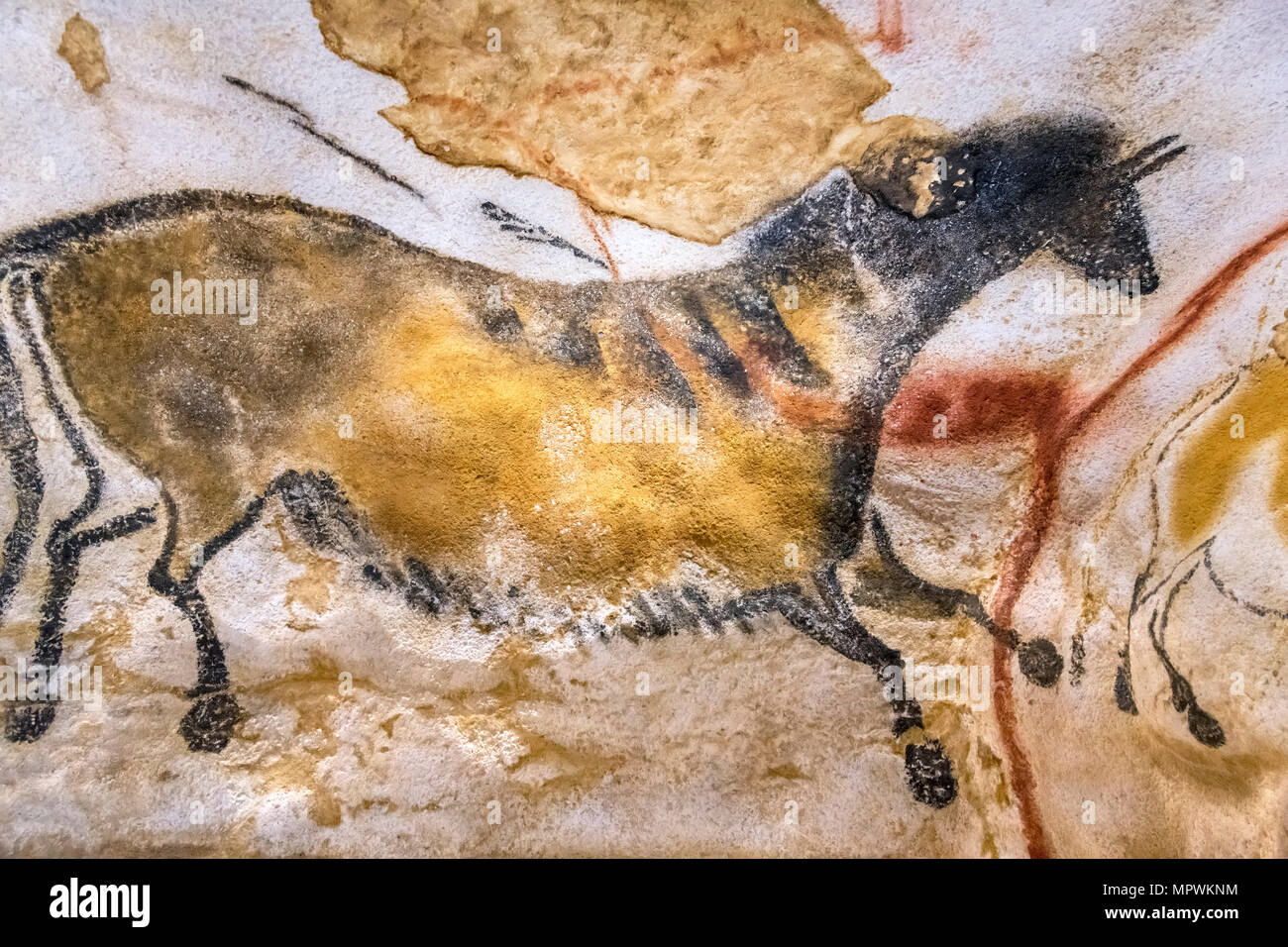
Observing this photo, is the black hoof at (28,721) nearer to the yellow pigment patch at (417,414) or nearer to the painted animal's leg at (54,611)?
the painted animal's leg at (54,611)

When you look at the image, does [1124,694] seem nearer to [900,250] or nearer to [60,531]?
[900,250]

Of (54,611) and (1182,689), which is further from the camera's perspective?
(1182,689)

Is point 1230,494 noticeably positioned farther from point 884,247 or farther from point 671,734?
point 671,734

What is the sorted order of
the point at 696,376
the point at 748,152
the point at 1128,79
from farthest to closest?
1. the point at 696,376
2. the point at 748,152
3. the point at 1128,79

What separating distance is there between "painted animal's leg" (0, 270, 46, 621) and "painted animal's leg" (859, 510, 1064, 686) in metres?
5.28

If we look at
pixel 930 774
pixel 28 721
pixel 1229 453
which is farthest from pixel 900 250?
pixel 28 721

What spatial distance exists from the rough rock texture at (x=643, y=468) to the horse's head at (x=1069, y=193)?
0.09ft

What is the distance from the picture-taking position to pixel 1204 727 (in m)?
4.46

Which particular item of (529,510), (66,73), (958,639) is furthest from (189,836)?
(958,639)

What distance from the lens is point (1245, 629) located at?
4531 millimetres

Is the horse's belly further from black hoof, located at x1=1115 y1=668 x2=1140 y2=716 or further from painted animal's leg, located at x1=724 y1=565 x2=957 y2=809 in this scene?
black hoof, located at x1=1115 y1=668 x2=1140 y2=716

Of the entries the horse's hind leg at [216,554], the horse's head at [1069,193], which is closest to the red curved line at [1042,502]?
the horse's head at [1069,193]

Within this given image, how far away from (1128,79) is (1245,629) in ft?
11.3

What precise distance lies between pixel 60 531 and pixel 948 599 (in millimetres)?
5642
